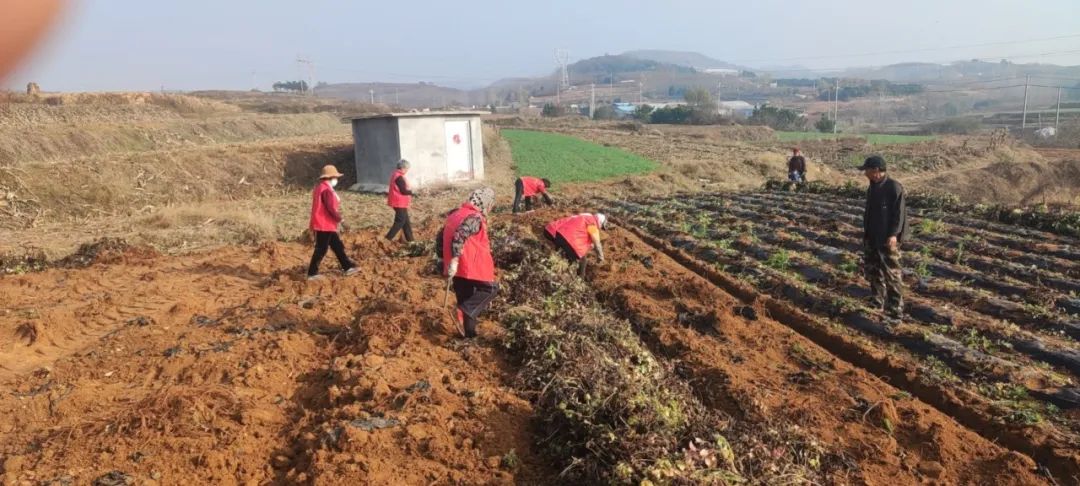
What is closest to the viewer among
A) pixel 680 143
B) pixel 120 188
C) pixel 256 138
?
pixel 120 188

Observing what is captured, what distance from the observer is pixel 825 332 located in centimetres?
631

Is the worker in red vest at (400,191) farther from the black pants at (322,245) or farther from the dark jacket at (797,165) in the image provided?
the dark jacket at (797,165)

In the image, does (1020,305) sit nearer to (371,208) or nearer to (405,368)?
(405,368)

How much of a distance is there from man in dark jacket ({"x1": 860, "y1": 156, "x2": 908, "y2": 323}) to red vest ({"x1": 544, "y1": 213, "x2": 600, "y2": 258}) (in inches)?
117

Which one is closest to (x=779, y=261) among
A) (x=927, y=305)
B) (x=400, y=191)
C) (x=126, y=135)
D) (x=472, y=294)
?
(x=927, y=305)

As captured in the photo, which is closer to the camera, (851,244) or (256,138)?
(851,244)

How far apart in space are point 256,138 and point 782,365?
1132 inches

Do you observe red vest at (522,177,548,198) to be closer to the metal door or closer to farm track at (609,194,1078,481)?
farm track at (609,194,1078,481)

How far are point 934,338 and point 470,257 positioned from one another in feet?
14.3

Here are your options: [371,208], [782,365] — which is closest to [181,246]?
[371,208]

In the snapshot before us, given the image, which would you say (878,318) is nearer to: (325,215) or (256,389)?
(256,389)

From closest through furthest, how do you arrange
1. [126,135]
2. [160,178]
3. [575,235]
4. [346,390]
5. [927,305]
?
[346,390] < [927,305] < [575,235] < [160,178] < [126,135]

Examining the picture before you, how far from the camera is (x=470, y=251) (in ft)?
17.6

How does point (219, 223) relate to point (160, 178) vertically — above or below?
below
